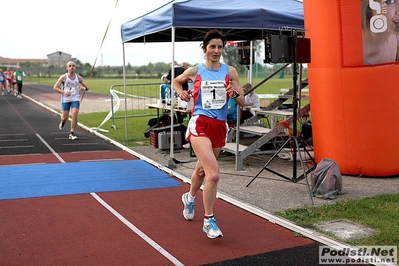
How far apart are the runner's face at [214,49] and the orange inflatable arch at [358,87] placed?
325 cm

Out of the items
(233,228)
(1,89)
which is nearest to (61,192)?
(233,228)

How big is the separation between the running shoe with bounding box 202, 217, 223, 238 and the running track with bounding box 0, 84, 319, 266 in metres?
0.09

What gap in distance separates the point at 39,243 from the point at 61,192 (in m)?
2.32

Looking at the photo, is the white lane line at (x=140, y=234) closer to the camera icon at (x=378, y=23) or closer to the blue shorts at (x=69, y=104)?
the camera icon at (x=378, y=23)

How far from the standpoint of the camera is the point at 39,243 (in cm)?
531

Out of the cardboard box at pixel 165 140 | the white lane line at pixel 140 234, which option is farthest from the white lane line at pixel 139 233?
the cardboard box at pixel 165 140

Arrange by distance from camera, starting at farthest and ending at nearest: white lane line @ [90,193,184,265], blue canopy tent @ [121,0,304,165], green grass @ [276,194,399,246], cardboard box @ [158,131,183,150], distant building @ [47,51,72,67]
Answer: distant building @ [47,51,72,67] → cardboard box @ [158,131,183,150] → blue canopy tent @ [121,0,304,165] → green grass @ [276,194,399,246] → white lane line @ [90,193,184,265]

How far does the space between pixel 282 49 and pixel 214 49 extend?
2073 mm

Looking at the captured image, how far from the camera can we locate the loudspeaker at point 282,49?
7.23 m

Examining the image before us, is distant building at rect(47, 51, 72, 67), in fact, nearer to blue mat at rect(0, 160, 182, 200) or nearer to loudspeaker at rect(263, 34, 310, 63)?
blue mat at rect(0, 160, 182, 200)

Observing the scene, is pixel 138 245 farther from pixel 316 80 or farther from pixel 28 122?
pixel 28 122

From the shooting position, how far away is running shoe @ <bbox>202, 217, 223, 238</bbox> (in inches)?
209

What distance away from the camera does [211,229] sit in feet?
17.6

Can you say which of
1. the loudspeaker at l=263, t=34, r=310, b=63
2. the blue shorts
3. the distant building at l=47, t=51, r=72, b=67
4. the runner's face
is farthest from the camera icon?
the distant building at l=47, t=51, r=72, b=67
